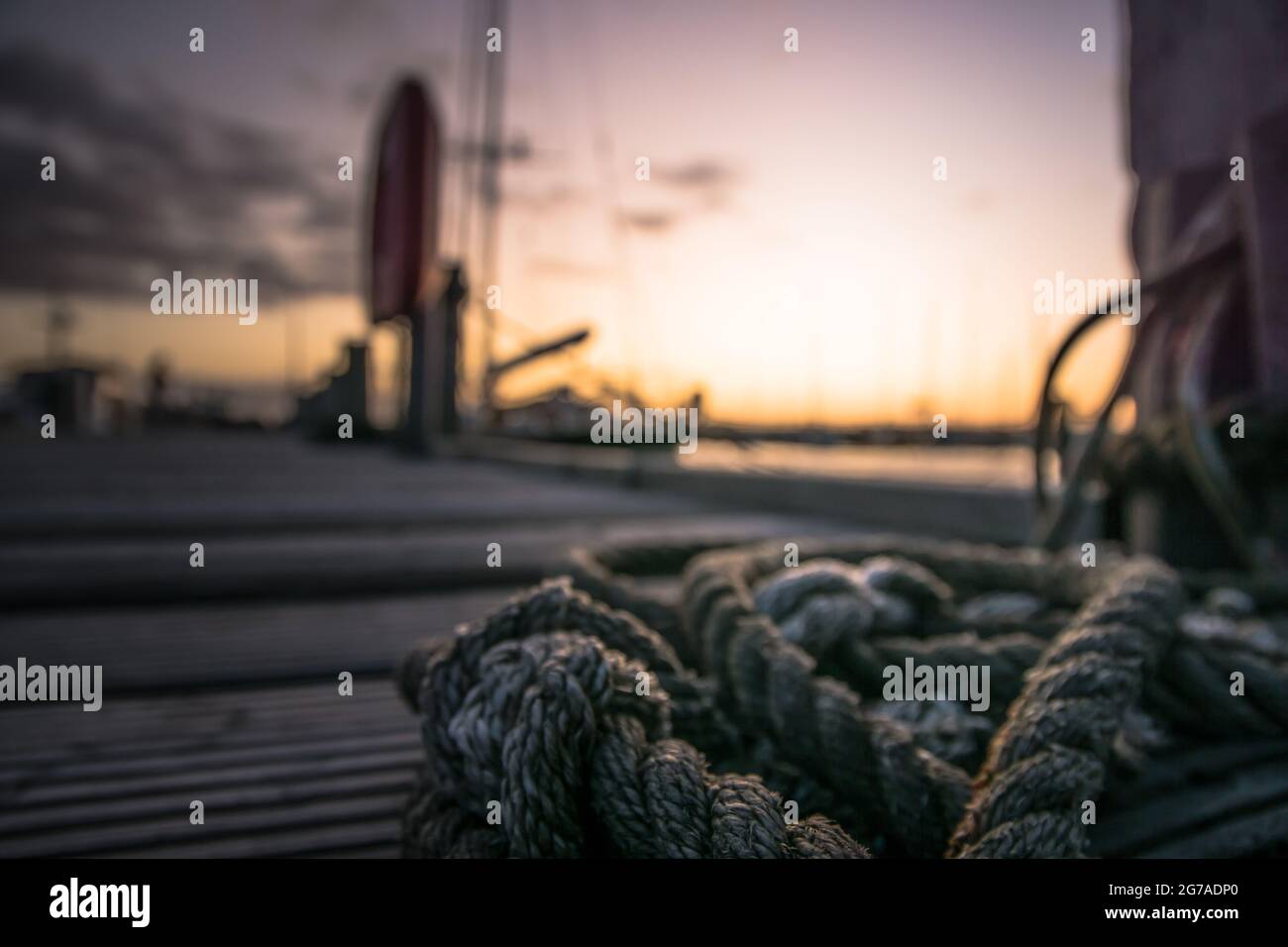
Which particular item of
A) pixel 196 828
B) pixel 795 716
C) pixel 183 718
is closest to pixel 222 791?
pixel 196 828

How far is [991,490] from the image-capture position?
2963 mm

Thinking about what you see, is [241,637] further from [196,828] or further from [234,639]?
[196,828]

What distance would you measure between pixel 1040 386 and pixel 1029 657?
4.97 ft

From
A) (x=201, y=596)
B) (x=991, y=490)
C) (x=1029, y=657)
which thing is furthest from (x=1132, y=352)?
(x=201, y=596)

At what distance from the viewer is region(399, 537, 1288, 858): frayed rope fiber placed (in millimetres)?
686

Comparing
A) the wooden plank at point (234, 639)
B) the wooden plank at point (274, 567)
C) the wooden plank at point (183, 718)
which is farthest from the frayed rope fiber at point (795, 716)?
the wooden plank at point (274, 567)

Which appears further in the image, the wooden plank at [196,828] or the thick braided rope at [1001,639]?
the thick braided rope at [1001,639]

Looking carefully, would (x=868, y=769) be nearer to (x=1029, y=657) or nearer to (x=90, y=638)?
(x=1029, y=657)

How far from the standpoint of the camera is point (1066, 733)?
0.82m

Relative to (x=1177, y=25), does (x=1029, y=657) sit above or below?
below

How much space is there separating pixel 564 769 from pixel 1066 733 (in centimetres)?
52

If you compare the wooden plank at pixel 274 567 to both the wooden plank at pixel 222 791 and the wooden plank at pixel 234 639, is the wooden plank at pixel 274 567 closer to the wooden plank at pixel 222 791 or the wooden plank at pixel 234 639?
the wooden plank at pixel 234 639

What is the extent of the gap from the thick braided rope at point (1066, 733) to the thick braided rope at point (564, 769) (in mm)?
183

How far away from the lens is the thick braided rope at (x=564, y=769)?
0.65 m
